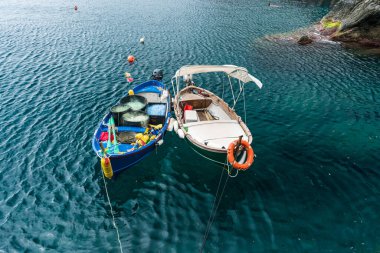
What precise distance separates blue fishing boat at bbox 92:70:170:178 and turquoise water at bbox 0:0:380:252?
1.46m

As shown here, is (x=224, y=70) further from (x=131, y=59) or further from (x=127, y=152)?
(x=131, y=59)

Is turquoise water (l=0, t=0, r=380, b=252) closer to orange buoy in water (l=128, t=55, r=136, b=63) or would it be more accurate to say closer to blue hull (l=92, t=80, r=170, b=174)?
blue hull (l=92, t=80, r=170, b=174)

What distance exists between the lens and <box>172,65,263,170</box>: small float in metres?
17.5

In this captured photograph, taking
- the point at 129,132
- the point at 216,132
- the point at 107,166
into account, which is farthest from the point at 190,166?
the point at 107,166

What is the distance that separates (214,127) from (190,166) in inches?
165

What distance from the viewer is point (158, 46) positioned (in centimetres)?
4591

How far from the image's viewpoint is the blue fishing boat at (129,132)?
17.6 m

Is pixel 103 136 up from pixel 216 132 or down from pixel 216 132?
down

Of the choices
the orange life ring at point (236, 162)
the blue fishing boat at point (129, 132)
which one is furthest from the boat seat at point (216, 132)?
the blue fishing boat at point (129, 132)

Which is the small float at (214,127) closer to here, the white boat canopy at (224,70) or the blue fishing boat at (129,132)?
the white boat canopy at (224,70)

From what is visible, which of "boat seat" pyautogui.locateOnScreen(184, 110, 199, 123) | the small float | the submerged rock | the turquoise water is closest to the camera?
the turquoise water

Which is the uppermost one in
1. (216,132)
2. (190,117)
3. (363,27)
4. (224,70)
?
(363,27)

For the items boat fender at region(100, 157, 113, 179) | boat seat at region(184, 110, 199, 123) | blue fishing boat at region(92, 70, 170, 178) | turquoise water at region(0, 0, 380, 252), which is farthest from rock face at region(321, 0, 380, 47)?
boat fender at region(100, 157, 113, 179)

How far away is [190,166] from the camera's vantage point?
19484mm
